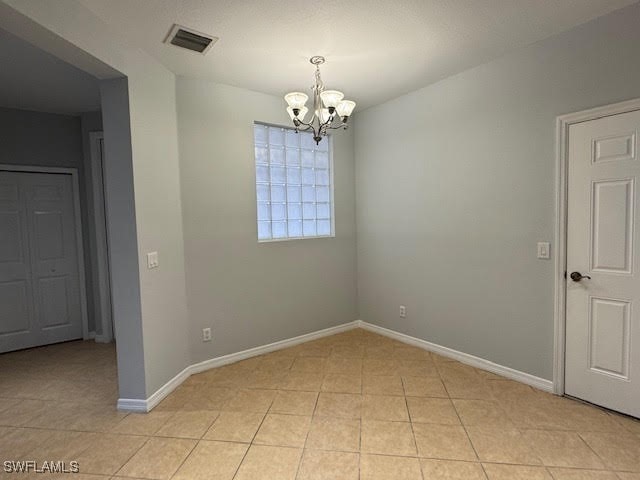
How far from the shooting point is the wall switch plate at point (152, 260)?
259cm

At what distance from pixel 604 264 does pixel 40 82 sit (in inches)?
186

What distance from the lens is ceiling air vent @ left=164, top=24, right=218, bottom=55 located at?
7.60 feet

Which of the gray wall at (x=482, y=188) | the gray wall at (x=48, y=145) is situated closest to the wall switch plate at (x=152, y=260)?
the gray wall at (x=48, y=145)

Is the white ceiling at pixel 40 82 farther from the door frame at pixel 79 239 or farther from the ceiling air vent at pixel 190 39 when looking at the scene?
the ceiling air vent at pixel 190 39

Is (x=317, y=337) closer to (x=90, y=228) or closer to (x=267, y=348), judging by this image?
(x=267, y=348)

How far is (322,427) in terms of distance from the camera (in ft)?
7.55

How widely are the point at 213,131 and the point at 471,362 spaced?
3.14 m

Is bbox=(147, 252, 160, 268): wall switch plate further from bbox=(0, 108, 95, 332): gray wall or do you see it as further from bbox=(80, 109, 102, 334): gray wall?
bbox=(0, 108, 95, 332): gray wall

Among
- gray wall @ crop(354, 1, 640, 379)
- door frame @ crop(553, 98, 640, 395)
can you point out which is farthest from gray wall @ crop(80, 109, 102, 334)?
door frame @ crop(553, 98, 640, 395)

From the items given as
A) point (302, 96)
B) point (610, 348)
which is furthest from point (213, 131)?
point (610, 348)

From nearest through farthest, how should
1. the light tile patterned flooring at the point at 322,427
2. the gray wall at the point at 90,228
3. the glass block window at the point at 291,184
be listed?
the light tile patterned flooring at the point at 322,427, the glass block window at the point at 291,184, the gray wall at the point at 90,228

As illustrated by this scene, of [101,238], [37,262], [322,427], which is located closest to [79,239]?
[101,238]

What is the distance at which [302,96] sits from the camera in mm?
2525

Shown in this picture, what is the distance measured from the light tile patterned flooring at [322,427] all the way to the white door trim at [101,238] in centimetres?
92
